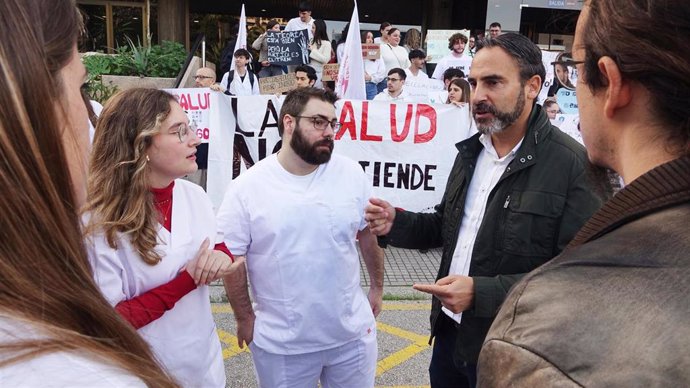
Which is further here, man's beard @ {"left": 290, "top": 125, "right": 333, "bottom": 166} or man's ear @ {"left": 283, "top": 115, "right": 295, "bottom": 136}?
man's ear @ {"left": 283, "top": 115, "right": 295, "bottom": 136}

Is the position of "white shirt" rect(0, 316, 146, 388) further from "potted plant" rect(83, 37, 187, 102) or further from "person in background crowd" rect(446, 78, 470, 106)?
"potted plant" rect(83, 37, 187, 102)

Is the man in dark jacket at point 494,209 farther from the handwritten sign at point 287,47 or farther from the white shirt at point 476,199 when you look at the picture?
the handwritten sign at point 287,47

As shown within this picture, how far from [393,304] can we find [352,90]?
3669mm

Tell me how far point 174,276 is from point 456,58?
8.87 meters

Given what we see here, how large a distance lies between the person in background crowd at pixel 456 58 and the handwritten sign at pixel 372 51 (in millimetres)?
1200

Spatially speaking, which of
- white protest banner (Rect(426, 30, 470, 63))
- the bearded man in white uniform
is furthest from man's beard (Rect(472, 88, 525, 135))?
white protest banner (Rect(426, 30, 470, 63))

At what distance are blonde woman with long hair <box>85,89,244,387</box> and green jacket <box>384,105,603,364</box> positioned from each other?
1051mm

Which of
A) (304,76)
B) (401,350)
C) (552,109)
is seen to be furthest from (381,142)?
(401,350)

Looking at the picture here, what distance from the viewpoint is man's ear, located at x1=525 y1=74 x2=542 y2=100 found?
2.38 meters

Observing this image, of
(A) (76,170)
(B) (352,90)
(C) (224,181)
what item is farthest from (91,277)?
(B) (352,90)

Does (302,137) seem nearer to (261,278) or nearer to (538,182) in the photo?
(261,278)

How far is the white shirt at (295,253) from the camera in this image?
2.49m

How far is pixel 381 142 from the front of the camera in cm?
641

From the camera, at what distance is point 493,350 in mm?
907
